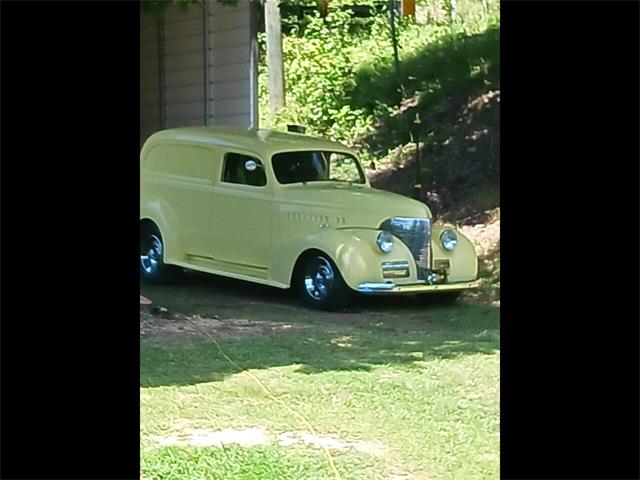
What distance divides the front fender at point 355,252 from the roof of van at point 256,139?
13.1 inches

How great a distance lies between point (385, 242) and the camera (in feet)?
10.9

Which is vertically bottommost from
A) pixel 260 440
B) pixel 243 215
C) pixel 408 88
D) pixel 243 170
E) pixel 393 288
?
pixel 260 440

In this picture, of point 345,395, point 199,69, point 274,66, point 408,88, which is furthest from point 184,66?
point 345,395

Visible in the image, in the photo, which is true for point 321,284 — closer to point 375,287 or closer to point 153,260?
point 375,287

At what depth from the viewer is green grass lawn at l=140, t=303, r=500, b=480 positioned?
319cm

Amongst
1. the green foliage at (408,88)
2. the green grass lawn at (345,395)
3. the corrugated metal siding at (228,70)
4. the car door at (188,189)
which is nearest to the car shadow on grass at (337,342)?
the green grass lawn at (345,395)

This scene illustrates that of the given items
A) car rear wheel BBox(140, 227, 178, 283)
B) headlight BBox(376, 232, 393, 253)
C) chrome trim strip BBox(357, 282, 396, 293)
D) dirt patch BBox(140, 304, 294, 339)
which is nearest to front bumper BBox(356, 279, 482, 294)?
chrome trim strip BBox(357, 282, 396, 293)

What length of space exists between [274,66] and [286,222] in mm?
567

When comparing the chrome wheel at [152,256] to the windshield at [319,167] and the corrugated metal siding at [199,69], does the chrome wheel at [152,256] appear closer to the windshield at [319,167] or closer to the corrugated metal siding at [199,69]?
the corrugated metal siding at [199,69]

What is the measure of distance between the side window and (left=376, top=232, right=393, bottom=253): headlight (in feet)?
1.54
